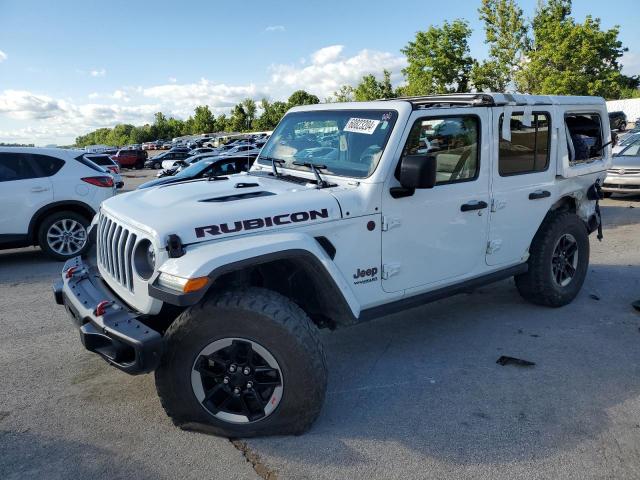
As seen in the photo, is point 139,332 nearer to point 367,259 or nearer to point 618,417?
point 367,259

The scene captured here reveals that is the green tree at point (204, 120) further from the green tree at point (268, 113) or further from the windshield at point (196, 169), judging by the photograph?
the windshield at point (196, 169)

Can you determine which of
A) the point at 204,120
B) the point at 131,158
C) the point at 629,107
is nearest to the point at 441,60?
the point at 629,107

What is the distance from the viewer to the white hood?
2926mm

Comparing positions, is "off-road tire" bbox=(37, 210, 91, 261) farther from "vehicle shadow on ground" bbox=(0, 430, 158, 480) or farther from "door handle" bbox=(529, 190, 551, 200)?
"door handle" bbox=(529, 190, 551, 200)

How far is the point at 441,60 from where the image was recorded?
123 feet

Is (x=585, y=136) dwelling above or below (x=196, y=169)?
above

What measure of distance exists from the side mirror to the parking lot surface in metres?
1.39

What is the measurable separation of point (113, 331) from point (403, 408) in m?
1.81

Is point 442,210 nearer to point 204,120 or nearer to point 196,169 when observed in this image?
point 196,169

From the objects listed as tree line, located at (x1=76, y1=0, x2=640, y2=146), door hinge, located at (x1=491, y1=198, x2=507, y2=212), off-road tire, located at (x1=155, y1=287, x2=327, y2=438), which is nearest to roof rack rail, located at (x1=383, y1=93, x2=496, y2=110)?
door hinge, located at (x1=491, y1=198, x2=507, y2=212)

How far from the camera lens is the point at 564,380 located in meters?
3.68

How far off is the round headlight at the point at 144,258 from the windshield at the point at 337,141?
4.52 ft

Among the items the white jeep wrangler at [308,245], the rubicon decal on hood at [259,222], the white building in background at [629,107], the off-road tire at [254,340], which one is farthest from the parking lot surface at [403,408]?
the white building in background at [629,107]

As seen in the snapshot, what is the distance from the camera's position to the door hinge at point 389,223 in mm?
3520
